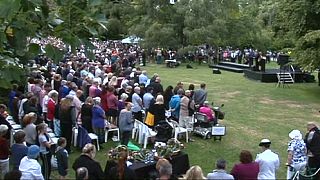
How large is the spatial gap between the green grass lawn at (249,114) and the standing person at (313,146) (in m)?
1.26

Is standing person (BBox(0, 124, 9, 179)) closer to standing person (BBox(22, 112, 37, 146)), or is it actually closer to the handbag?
standing person (BBox(22, 112, 37, 146))

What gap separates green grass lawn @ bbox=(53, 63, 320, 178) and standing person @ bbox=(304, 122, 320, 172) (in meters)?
1.26

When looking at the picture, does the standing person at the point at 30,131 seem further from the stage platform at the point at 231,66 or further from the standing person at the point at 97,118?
the stage platform at the point at 231,66

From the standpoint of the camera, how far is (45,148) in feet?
29.3

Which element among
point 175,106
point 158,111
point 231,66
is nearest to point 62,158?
point 158,111

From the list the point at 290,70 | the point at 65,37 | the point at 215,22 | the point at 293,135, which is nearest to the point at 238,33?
the point at 215,22

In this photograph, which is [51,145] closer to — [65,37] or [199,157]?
[199,157]

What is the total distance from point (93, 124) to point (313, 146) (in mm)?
5559

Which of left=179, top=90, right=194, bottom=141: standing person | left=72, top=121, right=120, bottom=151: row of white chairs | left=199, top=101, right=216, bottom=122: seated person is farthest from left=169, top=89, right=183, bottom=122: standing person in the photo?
left=72, top=121, right=120, bottom=151: row of white chairs

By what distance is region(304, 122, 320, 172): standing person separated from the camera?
909 centimetres

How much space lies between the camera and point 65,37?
146 inches

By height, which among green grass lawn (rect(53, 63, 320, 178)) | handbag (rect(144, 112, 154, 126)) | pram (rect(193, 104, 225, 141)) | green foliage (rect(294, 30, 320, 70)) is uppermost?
green foliage (rect(294, 30, 320, 70))

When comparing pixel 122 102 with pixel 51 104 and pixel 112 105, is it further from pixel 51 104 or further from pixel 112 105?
pixel 51 104

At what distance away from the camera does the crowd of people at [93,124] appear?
7125mm
